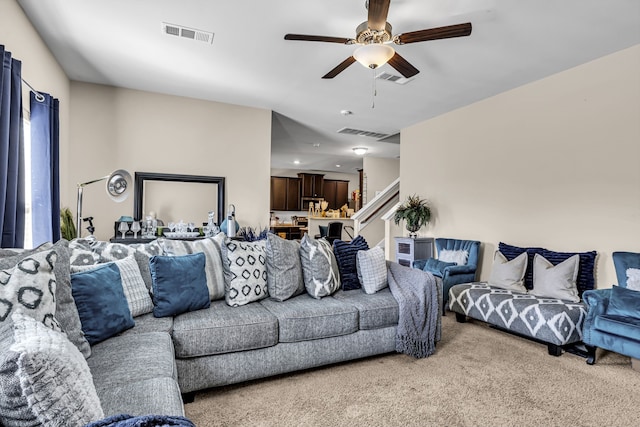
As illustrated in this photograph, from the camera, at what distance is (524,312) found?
3096 mm

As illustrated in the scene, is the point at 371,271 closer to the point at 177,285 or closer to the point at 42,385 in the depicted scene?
the point at 177,285

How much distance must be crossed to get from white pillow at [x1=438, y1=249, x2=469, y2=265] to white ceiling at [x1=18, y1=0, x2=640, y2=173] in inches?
82.2

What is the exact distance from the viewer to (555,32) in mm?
3043

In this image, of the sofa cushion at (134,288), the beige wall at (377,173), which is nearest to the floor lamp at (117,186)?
the sofa cushion at (134,288)

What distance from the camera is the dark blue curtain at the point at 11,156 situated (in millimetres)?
2375

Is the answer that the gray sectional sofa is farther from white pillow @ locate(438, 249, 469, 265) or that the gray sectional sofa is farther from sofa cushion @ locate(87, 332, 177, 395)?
white pillow @ locate(438, 249, 469, 265)

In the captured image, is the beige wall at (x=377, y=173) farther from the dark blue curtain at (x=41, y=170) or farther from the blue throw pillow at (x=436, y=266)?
the dark blue curtain at (x=41, y=170)

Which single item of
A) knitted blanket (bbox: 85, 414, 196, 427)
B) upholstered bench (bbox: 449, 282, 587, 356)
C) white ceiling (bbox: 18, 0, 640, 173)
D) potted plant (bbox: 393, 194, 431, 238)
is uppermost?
white ceiling (bbox: 18, 0, 640, 173)

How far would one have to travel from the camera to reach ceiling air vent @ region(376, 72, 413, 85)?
3971mm

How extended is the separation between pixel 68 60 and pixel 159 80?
92 cm

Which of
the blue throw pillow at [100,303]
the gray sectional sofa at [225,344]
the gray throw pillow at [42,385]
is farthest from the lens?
the blue throw pillow at [100,303]

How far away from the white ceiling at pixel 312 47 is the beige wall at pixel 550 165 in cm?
25

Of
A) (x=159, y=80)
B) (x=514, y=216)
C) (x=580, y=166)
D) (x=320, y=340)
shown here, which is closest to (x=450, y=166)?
(x=514, y=216)

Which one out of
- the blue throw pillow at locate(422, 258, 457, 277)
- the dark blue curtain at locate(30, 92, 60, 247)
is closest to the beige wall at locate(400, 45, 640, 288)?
the blue throw pillow at locate(422, 258, 457, 277)
